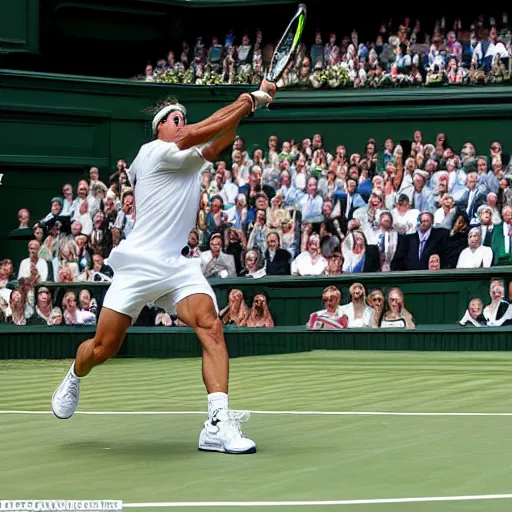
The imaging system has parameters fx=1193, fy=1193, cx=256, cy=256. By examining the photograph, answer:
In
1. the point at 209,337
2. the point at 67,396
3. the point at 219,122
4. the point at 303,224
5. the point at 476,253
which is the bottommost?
the point at 67,396

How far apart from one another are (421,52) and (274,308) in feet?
24.4

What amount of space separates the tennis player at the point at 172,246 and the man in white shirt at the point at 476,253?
29.2ft

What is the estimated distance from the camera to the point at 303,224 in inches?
668

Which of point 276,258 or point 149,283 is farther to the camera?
point 276,258

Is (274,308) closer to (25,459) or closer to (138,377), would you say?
(138,377)

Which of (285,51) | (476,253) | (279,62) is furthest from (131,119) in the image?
(279,62)

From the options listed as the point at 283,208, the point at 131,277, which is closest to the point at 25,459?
the point at 131,277

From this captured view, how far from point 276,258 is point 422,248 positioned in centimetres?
201

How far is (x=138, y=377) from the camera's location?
12.6 metres

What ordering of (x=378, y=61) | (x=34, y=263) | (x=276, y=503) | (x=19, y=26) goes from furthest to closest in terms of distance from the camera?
(x=19, y=26), (x=378, y=61), (x=34, y=263), (x=276, y=503)

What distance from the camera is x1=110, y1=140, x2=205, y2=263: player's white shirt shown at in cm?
684

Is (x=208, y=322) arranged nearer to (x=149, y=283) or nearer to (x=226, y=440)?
(x=149, y=283)

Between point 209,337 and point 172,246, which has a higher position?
point 172,246

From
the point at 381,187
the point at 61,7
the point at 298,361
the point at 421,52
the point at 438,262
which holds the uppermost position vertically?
the point at 61,7
